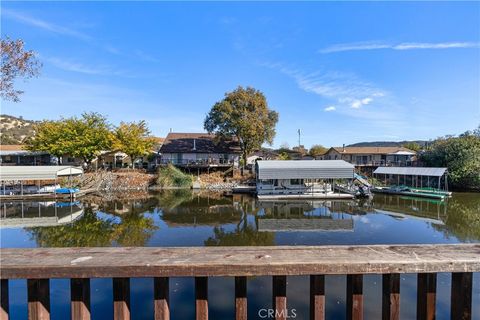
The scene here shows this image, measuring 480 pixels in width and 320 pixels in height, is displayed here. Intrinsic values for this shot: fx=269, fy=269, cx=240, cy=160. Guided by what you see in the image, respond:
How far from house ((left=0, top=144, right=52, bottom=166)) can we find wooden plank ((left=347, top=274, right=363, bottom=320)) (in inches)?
1856

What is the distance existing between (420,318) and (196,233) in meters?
12.2

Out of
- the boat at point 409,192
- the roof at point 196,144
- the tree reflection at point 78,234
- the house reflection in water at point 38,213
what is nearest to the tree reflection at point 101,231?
the tree reflection at point 78,234

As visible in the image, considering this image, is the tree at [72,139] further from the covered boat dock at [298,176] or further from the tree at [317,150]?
the tree at [317,150]

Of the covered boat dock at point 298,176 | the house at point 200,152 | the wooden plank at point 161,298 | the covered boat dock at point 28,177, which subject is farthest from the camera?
the house at point 200,152

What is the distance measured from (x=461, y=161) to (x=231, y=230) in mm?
30564

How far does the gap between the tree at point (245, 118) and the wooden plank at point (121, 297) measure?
32.0 meters

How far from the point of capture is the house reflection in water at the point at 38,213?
1531 cm

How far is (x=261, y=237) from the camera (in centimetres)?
1245

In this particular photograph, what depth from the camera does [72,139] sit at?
34.7 meters

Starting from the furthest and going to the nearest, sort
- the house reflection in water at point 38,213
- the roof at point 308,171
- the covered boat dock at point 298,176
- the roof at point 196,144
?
the roof at point 196,144 < the roof at point 308,171 < the covered boat dock at point 298,176 < the house reflection in water at point 38,213

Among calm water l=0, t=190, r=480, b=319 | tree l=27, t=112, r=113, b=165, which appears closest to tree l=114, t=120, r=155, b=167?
tree l=27, t=112, r=113, b=165

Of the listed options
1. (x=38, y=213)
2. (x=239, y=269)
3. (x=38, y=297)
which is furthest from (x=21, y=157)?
(x=239, y=269)

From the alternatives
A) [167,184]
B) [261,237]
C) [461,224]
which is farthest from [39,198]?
[461,224]

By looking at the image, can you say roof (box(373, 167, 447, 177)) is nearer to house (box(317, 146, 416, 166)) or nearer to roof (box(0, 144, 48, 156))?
house (box(317, 146, 416, 166))
